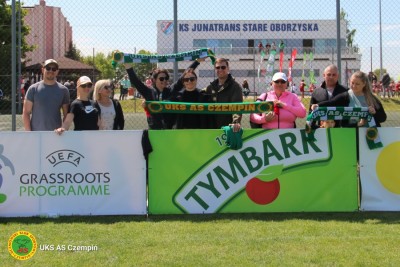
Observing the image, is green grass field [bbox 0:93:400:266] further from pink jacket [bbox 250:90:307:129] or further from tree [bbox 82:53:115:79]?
tree [bbox 82:53:115:79]

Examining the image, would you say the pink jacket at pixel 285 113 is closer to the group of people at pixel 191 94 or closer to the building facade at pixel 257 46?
the group of people at pixel 191 94

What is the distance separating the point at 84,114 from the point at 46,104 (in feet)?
1.77

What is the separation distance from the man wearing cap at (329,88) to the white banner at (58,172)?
2449mm

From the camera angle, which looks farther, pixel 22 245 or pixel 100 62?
pixel 100 62

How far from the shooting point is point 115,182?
6668 mm

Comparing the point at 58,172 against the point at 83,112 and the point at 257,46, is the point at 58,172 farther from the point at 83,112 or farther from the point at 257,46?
the point at 257,46

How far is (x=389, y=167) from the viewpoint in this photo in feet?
22.2

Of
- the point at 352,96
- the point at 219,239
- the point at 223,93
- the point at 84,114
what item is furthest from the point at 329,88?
the point at 84,114

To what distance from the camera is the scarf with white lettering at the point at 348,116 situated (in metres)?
6.54

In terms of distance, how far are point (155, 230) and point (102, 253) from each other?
39.2 inches

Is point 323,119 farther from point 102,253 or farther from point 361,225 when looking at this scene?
point 102,253

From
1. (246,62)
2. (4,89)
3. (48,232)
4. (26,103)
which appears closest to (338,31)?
(26,103)

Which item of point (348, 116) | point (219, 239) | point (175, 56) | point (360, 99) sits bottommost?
point (219, 239)

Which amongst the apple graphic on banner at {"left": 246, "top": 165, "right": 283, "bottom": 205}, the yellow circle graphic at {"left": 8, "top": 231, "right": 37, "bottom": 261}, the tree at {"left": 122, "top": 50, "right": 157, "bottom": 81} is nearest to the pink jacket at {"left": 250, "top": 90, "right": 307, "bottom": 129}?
the apple graphic on banner at {"left": 246, "top": 165, "right": 283, "bottom": 205}
